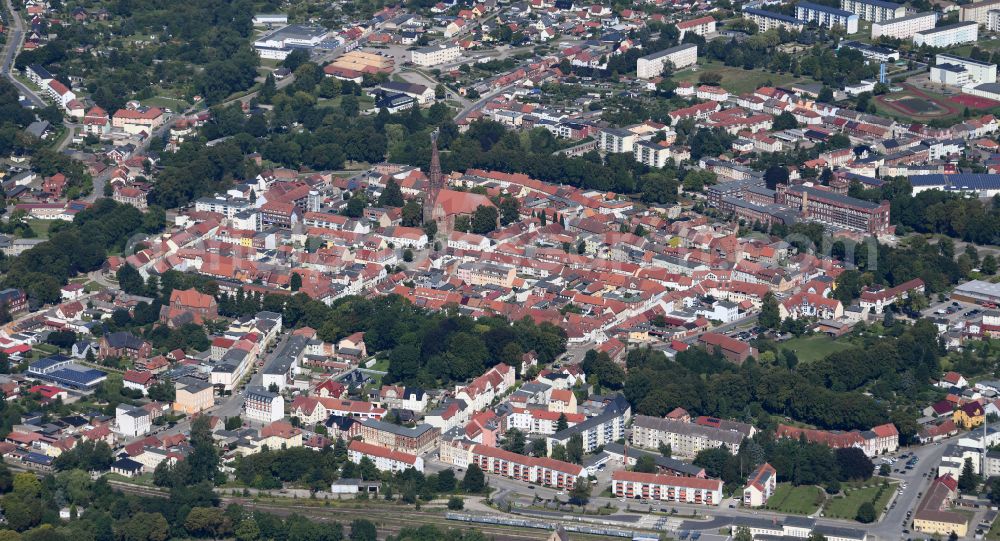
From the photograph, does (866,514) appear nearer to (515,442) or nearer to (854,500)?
(854,500)

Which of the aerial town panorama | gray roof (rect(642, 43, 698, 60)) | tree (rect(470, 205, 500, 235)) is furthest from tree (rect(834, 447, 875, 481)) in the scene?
gray roof (rect(642, 43, 698, 60))

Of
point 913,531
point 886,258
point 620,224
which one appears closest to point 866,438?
point 913,531

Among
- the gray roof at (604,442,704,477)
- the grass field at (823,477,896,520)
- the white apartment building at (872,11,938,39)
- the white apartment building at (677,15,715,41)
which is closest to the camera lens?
the grass field at (823,477,896,520)

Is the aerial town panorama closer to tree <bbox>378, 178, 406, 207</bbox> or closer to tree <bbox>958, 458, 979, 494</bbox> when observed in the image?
tree <bbox>378, 178, 406, 207</bbox>

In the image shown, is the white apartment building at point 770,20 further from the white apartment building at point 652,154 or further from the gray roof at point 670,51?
the white apartment building at point 652,154

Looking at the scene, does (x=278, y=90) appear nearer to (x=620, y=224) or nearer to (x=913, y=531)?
(x=620, y=224)

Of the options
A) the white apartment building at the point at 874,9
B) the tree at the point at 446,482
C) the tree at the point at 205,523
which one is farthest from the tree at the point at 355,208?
the white apartment building at the point at 874,9
